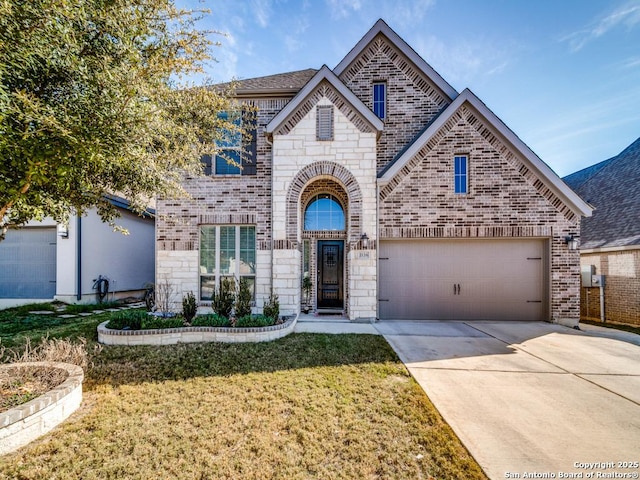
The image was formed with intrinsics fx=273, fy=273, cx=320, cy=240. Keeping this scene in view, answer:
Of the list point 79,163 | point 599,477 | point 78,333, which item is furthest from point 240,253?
point 599,477

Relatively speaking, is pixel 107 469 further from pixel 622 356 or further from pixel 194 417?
pixel 622 356

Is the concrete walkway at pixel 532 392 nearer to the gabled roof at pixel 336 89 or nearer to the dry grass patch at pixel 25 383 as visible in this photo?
the dry grass patch at pixel 25 383

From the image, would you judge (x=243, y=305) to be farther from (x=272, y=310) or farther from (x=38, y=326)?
(x=38, y=326)

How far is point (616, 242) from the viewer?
9.95 meters

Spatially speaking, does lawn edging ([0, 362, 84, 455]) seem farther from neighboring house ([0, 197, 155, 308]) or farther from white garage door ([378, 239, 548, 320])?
neighboring house ([0, 197, 155, 308])

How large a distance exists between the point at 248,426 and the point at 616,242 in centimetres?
1361

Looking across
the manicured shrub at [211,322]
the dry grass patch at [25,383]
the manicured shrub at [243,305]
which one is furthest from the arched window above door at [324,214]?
the dry grass patch at [25,383]

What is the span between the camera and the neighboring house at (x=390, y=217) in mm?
8133

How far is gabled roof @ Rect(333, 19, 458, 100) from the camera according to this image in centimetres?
928

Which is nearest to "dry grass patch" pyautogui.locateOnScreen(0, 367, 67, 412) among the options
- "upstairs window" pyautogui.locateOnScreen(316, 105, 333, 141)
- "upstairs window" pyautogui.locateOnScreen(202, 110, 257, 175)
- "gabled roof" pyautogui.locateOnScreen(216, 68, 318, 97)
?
"upstairs window" pyautogui.locateOnScreen(202, 110, 257, 175)

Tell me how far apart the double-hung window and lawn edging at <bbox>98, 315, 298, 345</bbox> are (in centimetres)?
254

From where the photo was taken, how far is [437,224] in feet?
28.0

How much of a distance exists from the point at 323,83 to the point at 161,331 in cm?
783

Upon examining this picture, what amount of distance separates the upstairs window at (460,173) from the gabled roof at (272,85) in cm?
556
